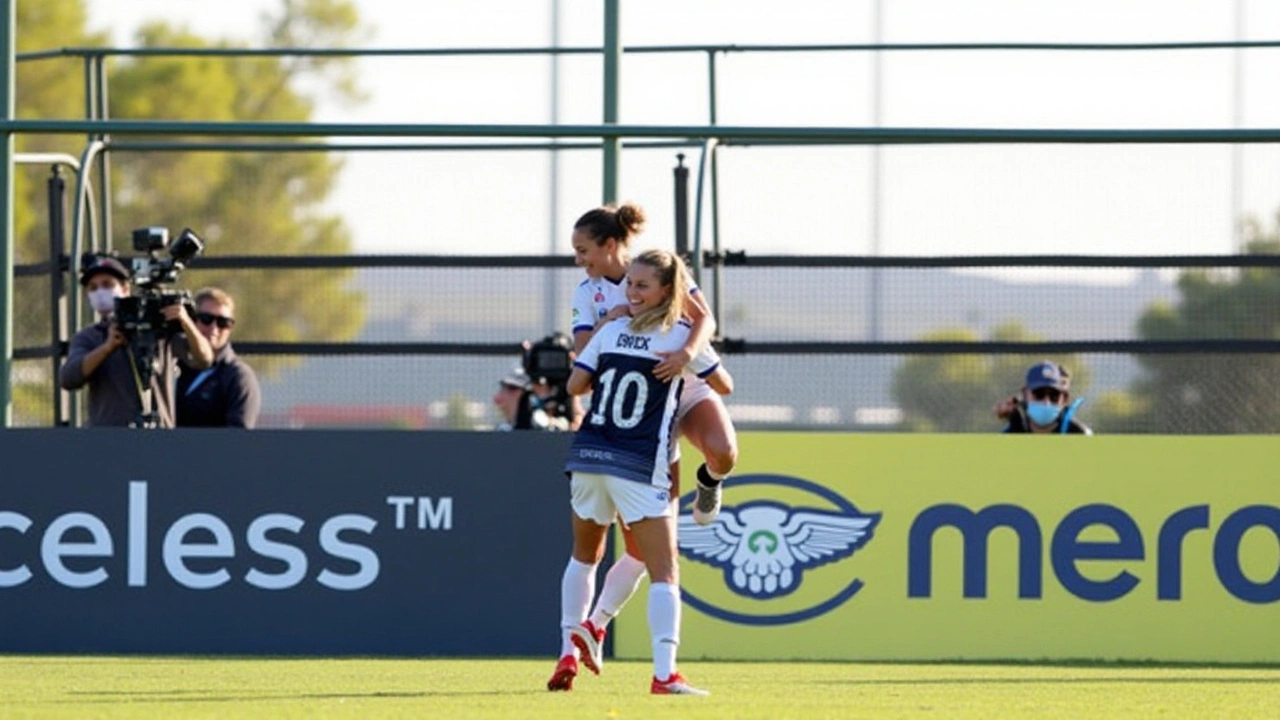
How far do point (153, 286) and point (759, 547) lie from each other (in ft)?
10.8

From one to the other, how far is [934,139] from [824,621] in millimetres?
2363

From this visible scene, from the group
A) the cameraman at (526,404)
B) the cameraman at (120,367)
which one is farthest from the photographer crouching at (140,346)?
the cameraman at (526,404)

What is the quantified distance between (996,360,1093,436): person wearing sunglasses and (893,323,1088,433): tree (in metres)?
0.82

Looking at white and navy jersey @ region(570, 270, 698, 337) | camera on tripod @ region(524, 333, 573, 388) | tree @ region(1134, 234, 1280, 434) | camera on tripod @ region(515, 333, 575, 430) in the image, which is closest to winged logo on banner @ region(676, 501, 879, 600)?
camera on tripod @ region(515, 333, 575, 430)

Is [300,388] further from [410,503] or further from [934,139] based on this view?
[934,139]

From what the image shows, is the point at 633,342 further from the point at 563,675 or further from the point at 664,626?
the point at 563,675

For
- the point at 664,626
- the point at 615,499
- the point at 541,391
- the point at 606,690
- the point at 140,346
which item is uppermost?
the point at 140,346

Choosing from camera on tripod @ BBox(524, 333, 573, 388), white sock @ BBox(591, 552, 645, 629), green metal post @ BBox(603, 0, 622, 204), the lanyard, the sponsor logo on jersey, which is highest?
green metal post @ BBox(603, 0, 622, 204)

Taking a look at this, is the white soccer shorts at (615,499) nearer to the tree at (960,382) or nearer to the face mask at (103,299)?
the face mask at (103,299)

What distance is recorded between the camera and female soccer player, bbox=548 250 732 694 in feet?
32.8

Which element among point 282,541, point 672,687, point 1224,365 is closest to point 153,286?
point 282,541

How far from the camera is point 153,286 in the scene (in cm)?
1374

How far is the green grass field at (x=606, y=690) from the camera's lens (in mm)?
9156

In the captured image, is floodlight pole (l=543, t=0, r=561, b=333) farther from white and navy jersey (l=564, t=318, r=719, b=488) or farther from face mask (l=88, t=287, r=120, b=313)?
white and navy jersey (l=564, t=318, r=719, b=488)
